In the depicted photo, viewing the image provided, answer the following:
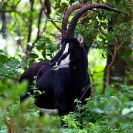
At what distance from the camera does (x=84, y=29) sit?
7562 mm

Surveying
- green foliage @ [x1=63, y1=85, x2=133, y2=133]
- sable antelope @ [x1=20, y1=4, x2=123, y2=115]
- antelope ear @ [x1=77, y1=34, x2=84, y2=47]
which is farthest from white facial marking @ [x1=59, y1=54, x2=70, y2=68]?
green foliage @ [x1=63, y1=85, x2=133, y2=133]

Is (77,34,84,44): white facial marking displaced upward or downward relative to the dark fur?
upward

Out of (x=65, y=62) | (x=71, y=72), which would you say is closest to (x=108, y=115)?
(x=65, y=62)

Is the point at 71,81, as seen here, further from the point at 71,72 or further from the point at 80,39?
the point at 80,39

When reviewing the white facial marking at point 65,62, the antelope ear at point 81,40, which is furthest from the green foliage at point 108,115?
the antelope ear at point 81,40

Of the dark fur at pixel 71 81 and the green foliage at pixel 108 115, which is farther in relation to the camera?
the dark fur at pixel 71 81

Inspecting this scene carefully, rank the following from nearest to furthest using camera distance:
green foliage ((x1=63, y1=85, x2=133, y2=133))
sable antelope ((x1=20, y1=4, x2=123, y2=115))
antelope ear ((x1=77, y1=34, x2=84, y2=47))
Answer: green foliage ((x1=63, y1=85, x2=133, y2=133)), sable antelope ((x1=20, y1=4, x2=123, y2=115)), antelope ear ((x1=77, y1=34, x2=84, y2=47))

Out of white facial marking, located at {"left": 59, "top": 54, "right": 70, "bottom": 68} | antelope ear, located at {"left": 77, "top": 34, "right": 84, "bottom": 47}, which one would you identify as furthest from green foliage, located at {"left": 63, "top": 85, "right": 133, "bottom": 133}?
antelope ear, located at {"left": 77, "top": 34, "right": 84, "bottom": 47}

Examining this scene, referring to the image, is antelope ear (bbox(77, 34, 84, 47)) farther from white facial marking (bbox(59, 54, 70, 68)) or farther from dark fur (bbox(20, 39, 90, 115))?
white facial marking (bbox(59, 54, 70, 68))

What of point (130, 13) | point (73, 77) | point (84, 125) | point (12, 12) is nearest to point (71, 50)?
point (73, 77)

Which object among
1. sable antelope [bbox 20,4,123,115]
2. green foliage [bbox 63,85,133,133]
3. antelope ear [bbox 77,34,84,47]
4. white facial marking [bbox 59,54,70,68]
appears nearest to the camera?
green foliage [bbox 63,85,133,133]

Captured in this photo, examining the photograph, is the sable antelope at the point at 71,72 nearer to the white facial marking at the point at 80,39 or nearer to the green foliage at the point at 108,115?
the white facial marking at the point at 80,39

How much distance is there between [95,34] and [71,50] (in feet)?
4.79

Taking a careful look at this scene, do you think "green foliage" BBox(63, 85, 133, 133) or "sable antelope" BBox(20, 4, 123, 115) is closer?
"green foliage" BBox(63, 85, 133, 133)
